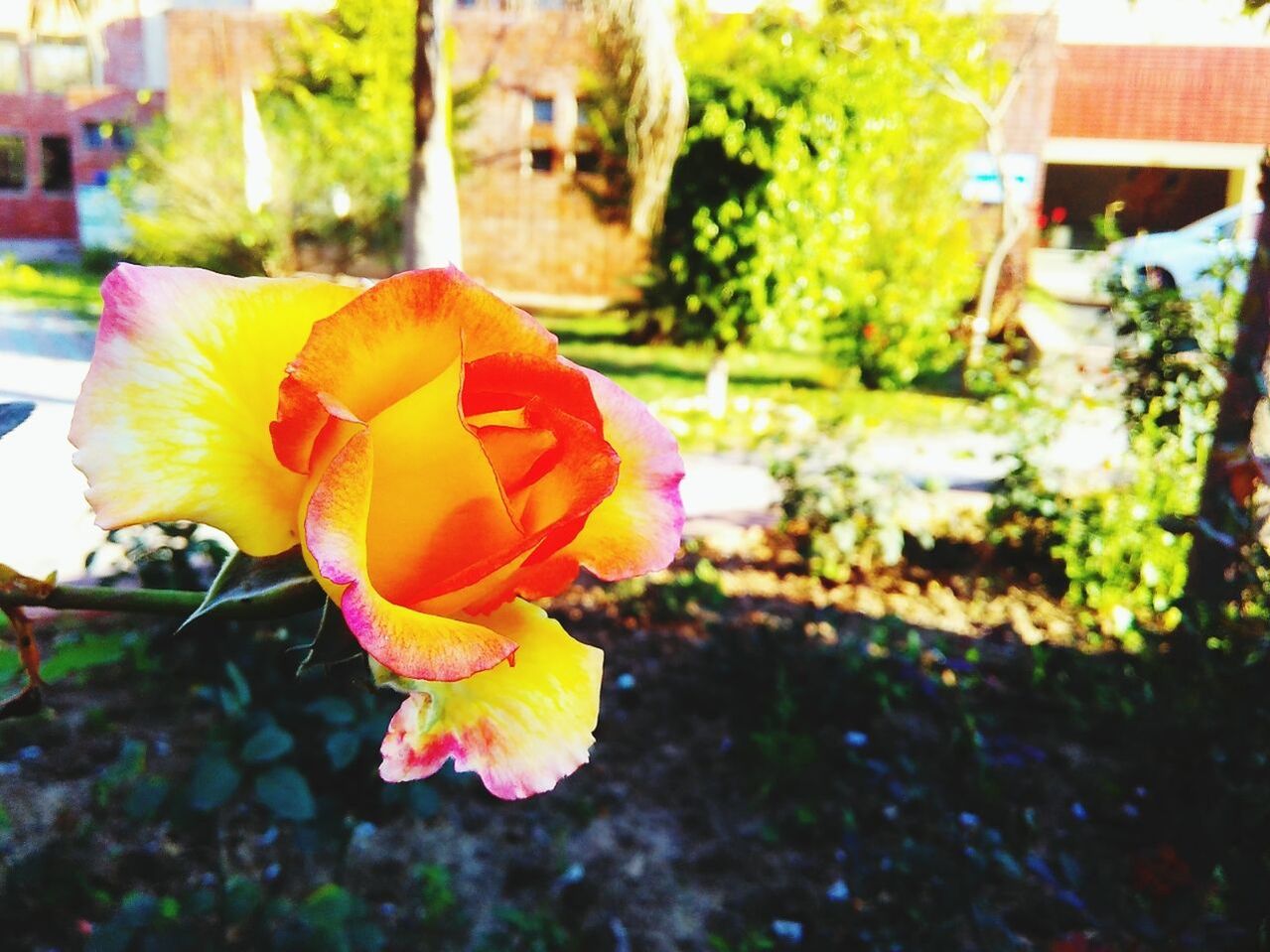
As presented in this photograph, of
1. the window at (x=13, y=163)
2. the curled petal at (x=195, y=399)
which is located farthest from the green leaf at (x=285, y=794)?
the window at (x=13, y=163)

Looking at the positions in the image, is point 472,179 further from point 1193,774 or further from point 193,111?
point 1193,774

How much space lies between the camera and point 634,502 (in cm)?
39

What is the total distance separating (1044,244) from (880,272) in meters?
11.5

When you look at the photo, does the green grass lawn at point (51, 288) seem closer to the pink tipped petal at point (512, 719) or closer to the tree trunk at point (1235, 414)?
the tree trunk at point (1235, 414)

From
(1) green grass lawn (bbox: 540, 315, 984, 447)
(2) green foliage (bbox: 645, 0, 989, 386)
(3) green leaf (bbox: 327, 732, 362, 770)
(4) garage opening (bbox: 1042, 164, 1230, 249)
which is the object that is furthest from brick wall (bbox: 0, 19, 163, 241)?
(3) green leaf (bbox: 327, 732, 362, 770)

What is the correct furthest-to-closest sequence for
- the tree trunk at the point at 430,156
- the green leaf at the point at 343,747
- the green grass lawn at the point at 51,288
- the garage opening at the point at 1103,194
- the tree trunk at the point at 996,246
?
the garage opening at the point at 1103,194 → the green grass lawn at the point at 51,288 → the tree trunk at the point at 996,246 → the tree trunk at the point at 430,156 → the green leaf at the point at 343,747

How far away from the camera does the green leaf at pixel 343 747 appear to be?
5.18ft

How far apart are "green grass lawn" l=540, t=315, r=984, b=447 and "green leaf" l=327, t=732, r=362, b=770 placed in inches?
187

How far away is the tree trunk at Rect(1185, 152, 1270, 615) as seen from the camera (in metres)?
2.44

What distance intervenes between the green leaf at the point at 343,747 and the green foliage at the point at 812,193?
6.31m

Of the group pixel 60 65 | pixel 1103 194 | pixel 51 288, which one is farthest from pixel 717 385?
pixel 60 65

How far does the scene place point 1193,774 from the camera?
2.37 meters

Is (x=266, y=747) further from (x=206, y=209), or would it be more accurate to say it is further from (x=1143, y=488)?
(x=206, y=209)

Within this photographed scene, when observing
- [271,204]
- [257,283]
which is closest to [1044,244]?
[271,204]
